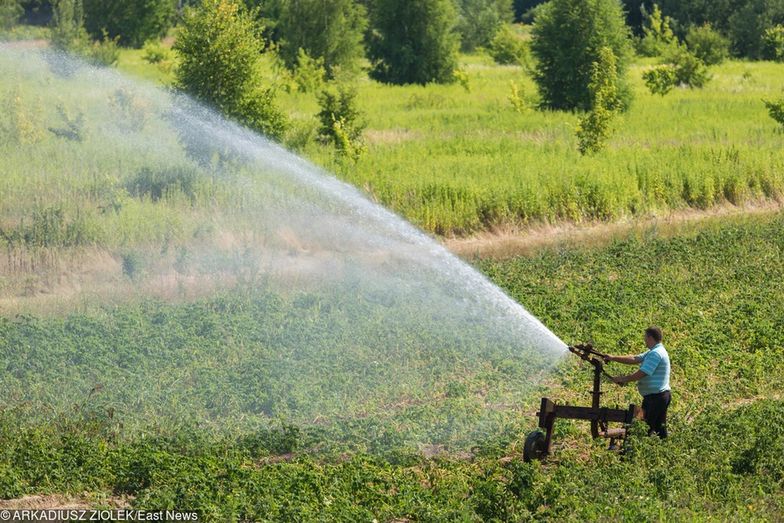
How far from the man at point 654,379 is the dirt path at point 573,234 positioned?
9187 millimetres

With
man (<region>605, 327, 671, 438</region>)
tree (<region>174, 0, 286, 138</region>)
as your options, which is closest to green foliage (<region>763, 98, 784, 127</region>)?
tree (<region>174, 0, 286, 138</region>)

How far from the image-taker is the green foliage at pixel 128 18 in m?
54.1

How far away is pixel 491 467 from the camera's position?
10844mm

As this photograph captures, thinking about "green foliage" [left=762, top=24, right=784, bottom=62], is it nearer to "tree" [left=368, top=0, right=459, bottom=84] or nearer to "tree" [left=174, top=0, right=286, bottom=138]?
"tree" [left=368, top=0, right=459, bottom=84]

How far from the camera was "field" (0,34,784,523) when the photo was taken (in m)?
10.1

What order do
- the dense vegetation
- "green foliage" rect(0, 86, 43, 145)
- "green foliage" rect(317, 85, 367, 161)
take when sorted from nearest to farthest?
1. the dense vegetation
2. "green foliage" rect(0, 86, 43, 145)
3. "green foliage" rect(317, 85, 367, 161)

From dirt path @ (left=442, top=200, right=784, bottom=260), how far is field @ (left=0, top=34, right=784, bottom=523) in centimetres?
18

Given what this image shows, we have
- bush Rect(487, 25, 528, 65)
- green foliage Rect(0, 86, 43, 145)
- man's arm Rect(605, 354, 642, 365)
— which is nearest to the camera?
man's arm Rect(605, 354, 642, 365)

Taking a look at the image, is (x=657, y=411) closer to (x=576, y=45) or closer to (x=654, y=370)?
(x=654, y=370)

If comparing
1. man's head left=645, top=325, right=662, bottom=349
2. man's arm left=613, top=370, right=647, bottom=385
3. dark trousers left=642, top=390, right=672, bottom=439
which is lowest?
dark trousers left=642, top=390, right=672, bottom=439

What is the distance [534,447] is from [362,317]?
16.2ft

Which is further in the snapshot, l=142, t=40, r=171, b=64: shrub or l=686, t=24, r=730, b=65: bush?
l=686, t=24, r=730, b=65: bush

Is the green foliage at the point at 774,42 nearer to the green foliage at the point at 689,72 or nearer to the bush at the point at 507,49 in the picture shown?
the bush at the point at 507,49

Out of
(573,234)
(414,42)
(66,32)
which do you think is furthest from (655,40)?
(573,234)
